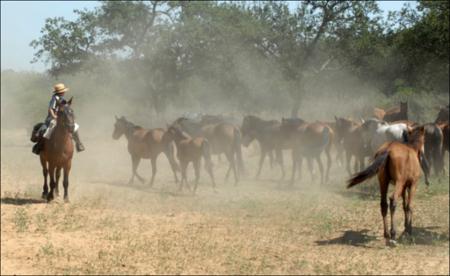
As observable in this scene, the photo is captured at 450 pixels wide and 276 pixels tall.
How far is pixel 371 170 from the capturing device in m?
10.2

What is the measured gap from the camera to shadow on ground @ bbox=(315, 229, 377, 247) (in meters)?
11.1

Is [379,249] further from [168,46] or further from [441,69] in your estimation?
[168,46]

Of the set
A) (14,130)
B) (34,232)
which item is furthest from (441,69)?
(14,130)

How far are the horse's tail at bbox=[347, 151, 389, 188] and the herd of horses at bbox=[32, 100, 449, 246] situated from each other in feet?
0.06

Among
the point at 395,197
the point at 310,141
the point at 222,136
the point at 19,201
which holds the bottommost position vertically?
the point at 19,201

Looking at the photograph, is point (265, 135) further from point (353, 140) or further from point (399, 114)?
point (399, 114)

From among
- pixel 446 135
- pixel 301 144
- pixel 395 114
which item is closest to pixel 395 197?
pixel 446 135

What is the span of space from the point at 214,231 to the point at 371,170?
382cm

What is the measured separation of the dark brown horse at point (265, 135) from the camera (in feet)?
68.7

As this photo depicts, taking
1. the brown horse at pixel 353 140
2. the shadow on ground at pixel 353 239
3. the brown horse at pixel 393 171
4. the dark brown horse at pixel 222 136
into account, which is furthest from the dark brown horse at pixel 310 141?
the brown horse at pixel 393 171

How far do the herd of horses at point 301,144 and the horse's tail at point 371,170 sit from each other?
0.02m

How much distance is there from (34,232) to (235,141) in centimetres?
977

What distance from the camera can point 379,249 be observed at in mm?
10492

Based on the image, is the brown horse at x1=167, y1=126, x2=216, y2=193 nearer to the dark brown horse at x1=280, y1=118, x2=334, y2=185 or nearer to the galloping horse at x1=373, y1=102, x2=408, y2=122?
the dark brown horse at x1=280, y1=118, x2=334, y2=185
